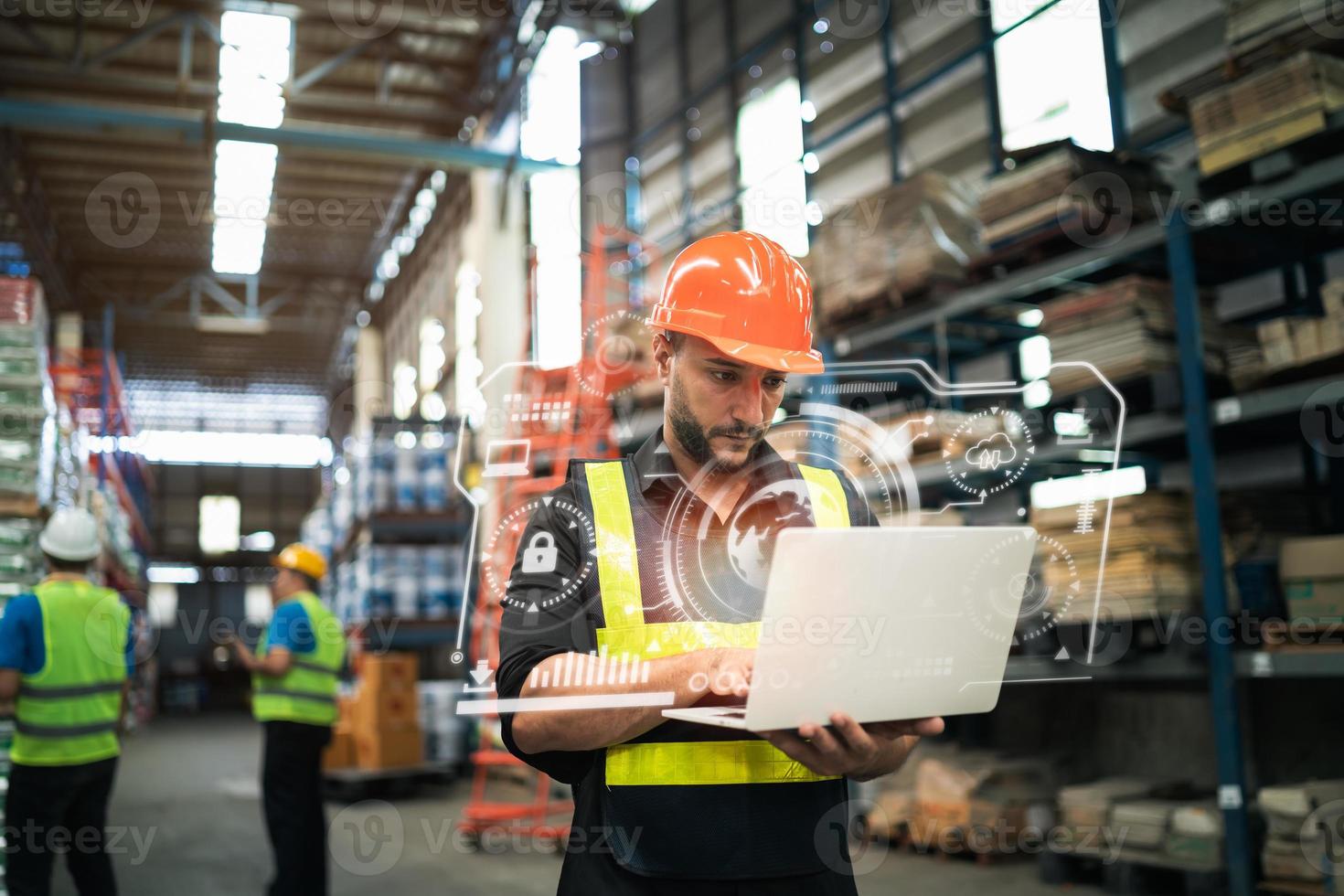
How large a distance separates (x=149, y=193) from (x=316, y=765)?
14.6 meters

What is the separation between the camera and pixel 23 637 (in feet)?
14.3

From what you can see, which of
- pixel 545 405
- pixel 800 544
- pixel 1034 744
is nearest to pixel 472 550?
pixel 545 405

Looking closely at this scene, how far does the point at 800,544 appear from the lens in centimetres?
133

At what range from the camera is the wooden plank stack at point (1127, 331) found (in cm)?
490

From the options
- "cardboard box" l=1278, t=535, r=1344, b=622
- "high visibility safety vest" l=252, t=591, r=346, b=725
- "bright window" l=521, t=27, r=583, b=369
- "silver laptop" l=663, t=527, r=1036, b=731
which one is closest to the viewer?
"silver laptop" l=663, t=527, r=1036, b=731

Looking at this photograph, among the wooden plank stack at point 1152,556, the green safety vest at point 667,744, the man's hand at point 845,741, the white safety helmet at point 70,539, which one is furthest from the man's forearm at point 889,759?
the white safety helmet at point 70,539

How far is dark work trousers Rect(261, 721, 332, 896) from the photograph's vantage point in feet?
17.0

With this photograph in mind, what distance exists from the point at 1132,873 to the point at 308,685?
166 inches

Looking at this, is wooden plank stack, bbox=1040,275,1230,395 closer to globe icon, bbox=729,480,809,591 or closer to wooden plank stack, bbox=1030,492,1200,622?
wooden plank stack, bbox=1030,492,1200,622

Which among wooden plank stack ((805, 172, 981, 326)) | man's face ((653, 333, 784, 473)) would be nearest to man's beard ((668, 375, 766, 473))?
man's face ((653, 333, 784, 473))

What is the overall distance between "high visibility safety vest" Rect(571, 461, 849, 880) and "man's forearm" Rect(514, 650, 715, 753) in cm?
8

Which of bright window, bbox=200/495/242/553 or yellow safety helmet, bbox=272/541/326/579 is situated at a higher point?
bright window, bbox=200/495/242/553

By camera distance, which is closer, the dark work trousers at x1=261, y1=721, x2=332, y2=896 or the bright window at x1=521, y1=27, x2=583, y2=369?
the dark work trousers at x1=261, y1=721, x2=332, y2=896

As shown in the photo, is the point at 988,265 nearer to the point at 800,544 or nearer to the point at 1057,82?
the point at 1057,82
